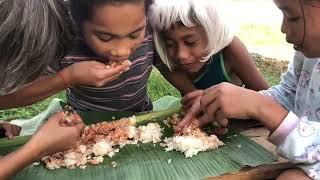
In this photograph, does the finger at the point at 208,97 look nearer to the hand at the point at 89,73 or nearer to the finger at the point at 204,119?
the finger at the point at 204,119

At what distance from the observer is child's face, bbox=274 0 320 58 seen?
67.6 inches

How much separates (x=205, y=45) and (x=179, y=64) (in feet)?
0.55

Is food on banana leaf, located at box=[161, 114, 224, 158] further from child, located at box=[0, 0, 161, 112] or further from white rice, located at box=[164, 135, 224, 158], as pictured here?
child, located at box=[0, 0, 161, 112]

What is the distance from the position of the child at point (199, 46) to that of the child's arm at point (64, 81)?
39 cm

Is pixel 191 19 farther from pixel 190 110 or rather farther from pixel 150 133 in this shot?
pixel 150 133

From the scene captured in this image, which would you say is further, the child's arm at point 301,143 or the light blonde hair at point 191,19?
the light blonde hair at point 191,19

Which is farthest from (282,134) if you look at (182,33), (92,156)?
(182,33)

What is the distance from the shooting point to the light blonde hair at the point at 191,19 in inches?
98.1

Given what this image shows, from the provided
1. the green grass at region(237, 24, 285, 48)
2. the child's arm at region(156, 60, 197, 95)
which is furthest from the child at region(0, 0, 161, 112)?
the green grass at region(237, 24, 285, 48)

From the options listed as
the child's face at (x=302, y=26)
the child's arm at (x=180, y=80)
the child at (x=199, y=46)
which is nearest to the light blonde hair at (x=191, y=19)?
the child at (x=199, y=46)

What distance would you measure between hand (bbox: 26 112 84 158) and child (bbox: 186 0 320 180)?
0.52 meters

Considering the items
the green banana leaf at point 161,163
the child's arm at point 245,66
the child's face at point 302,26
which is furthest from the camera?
the child's arm at point 245,66

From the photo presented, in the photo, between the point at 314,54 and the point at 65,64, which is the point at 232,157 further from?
the point at 65,64

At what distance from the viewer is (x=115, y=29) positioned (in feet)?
6.68
